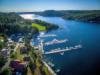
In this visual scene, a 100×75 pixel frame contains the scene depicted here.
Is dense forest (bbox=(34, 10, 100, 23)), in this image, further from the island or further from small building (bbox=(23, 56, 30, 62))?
small building (bbox=(23, 56, 30, 62))

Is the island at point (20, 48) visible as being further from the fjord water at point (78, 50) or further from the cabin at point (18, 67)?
the fjord water at point (78, 50)

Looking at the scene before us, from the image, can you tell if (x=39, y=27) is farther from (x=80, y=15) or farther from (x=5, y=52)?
(x=80, y=15)

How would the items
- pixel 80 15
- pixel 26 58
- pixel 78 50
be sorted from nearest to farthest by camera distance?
pixel 26 58 → pixel 78 50 → pixel 80 15

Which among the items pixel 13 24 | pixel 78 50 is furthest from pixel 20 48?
pixel 78 50

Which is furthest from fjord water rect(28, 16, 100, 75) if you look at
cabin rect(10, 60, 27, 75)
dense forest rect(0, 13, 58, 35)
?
cabin rect(10, 60, 27, 75)

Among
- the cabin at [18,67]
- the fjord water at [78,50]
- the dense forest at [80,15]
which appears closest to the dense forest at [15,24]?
the fjord water at [78,50]

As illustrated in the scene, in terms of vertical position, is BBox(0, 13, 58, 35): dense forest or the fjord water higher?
BBox(0, 13, 58, 35): dense forest

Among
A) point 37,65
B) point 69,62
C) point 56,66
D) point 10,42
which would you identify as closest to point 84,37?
point 69,62

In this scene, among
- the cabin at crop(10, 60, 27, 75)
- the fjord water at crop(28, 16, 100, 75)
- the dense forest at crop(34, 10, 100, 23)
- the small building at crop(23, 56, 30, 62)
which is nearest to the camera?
the cabin at crop(10, 60, 27, 75)

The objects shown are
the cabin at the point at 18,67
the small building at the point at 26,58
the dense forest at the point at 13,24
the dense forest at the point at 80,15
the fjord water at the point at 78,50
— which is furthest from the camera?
the dense forest at the point at 80,15
